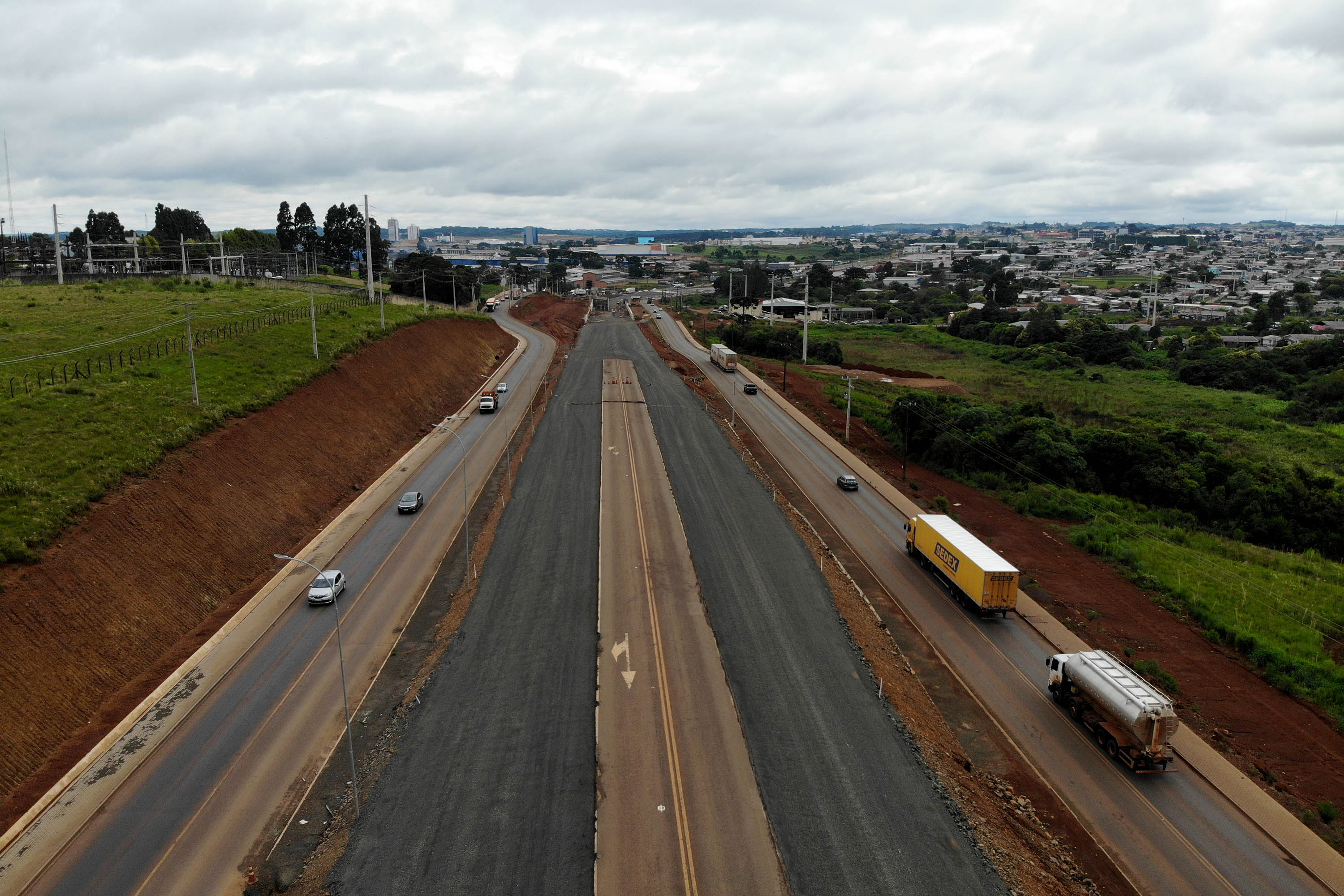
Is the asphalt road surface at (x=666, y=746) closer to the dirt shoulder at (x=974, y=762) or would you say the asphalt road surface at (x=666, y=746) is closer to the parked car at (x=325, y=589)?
the dirt shoulder at (x=974, y=762)

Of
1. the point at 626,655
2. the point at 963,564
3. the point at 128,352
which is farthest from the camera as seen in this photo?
the point at 128,352

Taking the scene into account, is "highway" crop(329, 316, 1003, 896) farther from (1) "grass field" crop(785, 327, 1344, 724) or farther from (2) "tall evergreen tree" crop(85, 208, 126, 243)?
(2) "tall evergreen tree" crop(85, 208, 126, 243)

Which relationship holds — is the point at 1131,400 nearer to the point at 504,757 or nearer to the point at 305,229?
the point at 504,757

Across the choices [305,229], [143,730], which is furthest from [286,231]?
[143,730]

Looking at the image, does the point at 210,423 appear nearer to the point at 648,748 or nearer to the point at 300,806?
the point at 300,806

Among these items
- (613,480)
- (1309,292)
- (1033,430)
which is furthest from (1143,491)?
(1309,292)

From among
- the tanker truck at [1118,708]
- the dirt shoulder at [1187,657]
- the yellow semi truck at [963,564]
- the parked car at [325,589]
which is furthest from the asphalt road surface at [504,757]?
the dirt shoulder at [1187,657]
